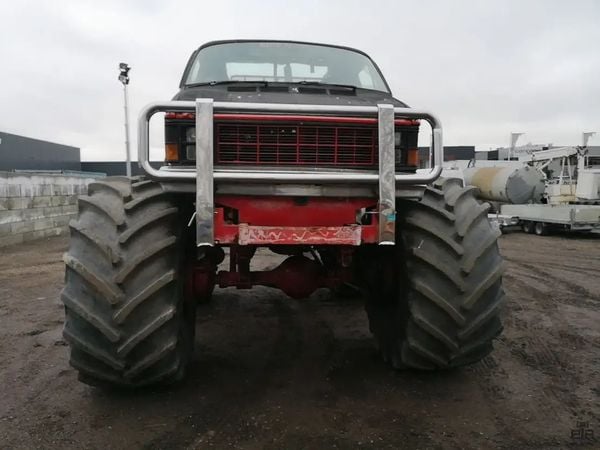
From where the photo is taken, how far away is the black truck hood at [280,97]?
371 centimetres

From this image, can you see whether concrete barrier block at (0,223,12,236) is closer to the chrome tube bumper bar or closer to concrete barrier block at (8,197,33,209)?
concrete barrier block at (8,197,33,209)

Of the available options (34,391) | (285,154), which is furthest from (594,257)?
(34,391)

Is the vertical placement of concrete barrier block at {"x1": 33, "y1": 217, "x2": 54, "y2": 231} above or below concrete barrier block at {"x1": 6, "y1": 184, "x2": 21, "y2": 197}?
below

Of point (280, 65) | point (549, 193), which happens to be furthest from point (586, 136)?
point (280, 65)

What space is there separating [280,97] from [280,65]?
0.98 m

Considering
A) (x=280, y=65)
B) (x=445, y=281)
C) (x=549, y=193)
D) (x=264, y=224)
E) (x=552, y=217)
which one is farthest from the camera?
(x=549, y=193)

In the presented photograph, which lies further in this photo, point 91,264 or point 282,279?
point 282,279

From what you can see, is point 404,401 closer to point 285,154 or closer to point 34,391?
point 285,154

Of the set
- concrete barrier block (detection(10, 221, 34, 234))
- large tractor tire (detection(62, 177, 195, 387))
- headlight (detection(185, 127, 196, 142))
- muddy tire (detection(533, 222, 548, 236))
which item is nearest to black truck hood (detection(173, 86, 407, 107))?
headlight (detection(185, 127, 196, 142))

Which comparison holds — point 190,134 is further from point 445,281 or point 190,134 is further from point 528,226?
point 528,226

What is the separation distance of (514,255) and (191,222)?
9.75 m

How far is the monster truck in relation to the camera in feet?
10.1

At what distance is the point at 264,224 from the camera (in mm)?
3217

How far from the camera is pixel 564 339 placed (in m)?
5.05
